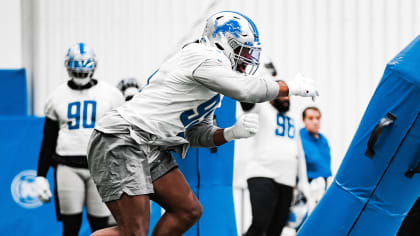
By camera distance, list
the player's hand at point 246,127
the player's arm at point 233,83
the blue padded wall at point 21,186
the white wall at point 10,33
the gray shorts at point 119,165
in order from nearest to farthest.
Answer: the player's arm at point 233,83 < the gray shorts at point 119,165 < the player's hand at point 246,127 < the blue padded wall at point 21,186 < the white wall at point 10,33

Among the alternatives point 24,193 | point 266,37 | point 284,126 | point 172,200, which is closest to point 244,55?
point 172,200

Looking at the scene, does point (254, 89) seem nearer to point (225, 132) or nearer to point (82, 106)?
point (225, 132)

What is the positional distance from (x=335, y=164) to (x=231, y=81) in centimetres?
475

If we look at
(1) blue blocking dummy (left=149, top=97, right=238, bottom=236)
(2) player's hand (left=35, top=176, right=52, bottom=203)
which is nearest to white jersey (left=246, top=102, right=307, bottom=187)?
(1) blue blocking dummy (left=149, top=97, right=238, bottom=236)

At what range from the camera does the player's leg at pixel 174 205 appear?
266cm

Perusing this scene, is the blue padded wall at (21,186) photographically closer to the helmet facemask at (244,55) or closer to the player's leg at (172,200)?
the player's leg at (172,200)

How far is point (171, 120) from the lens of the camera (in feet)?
8.42

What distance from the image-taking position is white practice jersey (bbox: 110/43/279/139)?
2.42 meters

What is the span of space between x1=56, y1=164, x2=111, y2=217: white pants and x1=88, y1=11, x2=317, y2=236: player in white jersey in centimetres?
115

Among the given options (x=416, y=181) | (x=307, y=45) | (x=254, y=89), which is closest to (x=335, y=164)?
(x=307, y=45)

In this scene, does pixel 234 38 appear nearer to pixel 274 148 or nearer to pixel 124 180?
pixel 124 180

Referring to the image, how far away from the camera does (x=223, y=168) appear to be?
344 cm

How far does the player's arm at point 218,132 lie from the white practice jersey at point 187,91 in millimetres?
158

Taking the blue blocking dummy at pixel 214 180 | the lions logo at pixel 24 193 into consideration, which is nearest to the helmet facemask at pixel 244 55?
the blue blocking dummy at pixel 214 180
